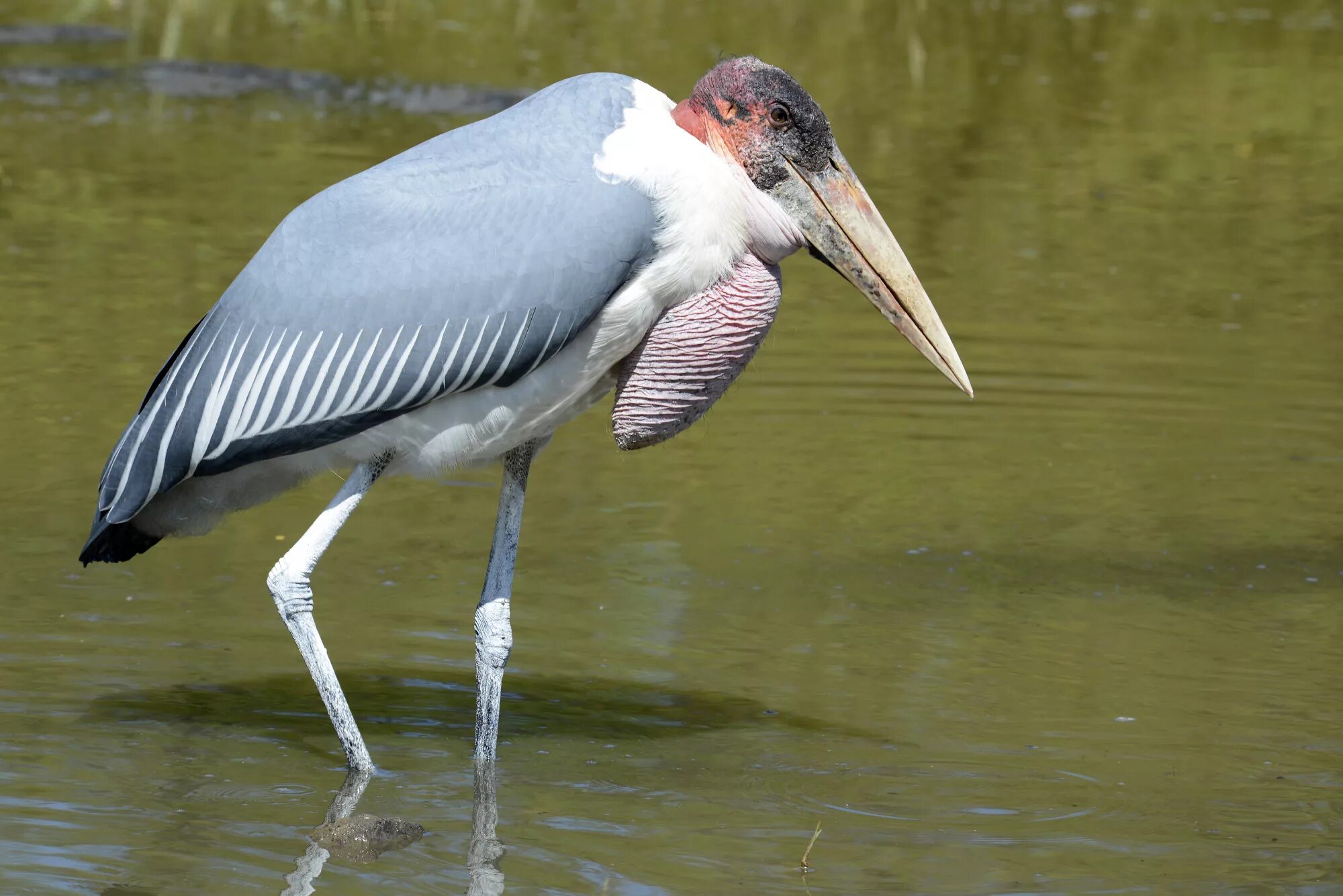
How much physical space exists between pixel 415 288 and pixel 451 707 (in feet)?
4.06

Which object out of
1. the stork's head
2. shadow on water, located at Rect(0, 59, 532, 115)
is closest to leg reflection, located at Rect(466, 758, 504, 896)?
the stork's head

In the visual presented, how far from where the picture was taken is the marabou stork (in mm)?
4180

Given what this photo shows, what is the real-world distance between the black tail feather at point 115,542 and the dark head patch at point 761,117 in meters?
1.54

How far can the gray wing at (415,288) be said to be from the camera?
4.16 meters

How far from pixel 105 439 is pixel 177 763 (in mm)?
2560

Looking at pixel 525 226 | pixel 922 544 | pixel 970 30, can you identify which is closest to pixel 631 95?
pixel 525 226

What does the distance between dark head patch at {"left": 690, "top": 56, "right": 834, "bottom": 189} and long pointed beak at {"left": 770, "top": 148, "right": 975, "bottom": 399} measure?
0.04 metres

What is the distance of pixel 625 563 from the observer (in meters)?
6.15

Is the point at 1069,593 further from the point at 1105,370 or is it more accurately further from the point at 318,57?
the point at 318,57

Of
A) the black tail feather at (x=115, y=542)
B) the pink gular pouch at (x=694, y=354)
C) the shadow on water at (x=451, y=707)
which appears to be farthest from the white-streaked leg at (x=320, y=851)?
the pink gular pouch at (x=694, y=354)

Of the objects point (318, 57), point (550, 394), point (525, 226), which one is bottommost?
point (318, 57)

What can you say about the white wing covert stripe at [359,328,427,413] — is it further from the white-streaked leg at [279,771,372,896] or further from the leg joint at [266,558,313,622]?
the white-streaked leg at [279,771,372,896]

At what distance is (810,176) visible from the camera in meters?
4.36

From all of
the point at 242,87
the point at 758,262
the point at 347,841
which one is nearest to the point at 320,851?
the point at 347,841
